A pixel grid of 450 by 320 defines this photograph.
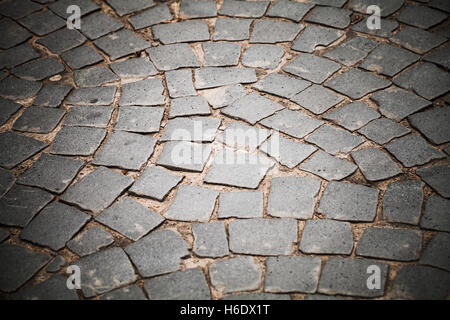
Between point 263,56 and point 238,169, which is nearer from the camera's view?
point 238,169

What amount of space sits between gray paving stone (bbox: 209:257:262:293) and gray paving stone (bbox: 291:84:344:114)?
4.74ft

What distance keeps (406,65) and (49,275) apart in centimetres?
323

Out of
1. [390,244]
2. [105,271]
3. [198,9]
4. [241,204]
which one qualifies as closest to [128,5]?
[198,9]

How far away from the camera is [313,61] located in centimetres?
347

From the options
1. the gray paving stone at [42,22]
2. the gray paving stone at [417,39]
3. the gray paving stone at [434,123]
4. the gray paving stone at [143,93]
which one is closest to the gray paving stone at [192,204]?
the gray paving stone at [143,93]

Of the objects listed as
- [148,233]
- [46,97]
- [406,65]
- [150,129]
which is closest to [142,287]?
[148,233]

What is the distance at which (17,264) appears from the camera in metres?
2.30

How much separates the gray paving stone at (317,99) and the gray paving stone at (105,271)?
1.86 metres

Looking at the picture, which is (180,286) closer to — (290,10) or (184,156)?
(184,156)

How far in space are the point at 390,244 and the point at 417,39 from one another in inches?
84.9

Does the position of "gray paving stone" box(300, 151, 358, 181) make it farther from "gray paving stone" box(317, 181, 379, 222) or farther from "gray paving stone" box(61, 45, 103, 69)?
"gray paving stone" box(61, 45, 103, 69)

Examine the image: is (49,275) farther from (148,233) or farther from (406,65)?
(406,65)

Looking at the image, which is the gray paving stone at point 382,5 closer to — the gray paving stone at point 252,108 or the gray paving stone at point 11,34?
the gray paving stone at point 252,108

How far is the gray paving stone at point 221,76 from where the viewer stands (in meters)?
3.37
